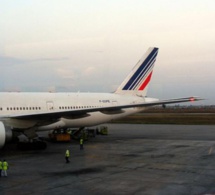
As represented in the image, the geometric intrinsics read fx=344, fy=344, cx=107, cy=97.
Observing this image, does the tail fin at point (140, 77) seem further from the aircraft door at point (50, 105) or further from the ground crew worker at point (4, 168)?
the ground crew worker at point (4, 168)

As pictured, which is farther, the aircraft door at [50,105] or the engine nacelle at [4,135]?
the aircraft door at [50,105]

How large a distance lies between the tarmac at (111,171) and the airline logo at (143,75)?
1034 centimetres

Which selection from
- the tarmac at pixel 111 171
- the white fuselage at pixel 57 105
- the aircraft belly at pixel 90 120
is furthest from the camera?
the aircraft belly at pixel 90 120

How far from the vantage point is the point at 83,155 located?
73.7 ft

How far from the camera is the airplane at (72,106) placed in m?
24.2

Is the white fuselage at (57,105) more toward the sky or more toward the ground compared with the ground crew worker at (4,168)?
more toward the sky

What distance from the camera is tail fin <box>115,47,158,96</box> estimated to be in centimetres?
3428

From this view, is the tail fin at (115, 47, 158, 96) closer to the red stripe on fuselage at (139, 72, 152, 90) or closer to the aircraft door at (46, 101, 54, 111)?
the red stripe on fuselage at (139, 72, 152, 90)

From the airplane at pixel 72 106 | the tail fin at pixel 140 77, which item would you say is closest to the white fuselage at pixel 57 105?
the airplane at pixel 72 106

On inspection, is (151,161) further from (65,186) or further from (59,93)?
(59,93)

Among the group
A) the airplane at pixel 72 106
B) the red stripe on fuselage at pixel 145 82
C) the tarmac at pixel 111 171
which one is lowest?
the tarmac at pixel 111 171

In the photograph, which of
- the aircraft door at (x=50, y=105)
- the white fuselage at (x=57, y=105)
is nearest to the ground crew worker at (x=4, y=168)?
the white fuselage at (x=57, y=105)

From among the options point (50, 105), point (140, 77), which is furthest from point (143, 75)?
point (50, 105)

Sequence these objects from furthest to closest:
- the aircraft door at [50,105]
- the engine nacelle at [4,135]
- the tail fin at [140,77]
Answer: the tail fin at [140,77] < the aircraft door at [50,105] < the engine nacelle at [4,135]
